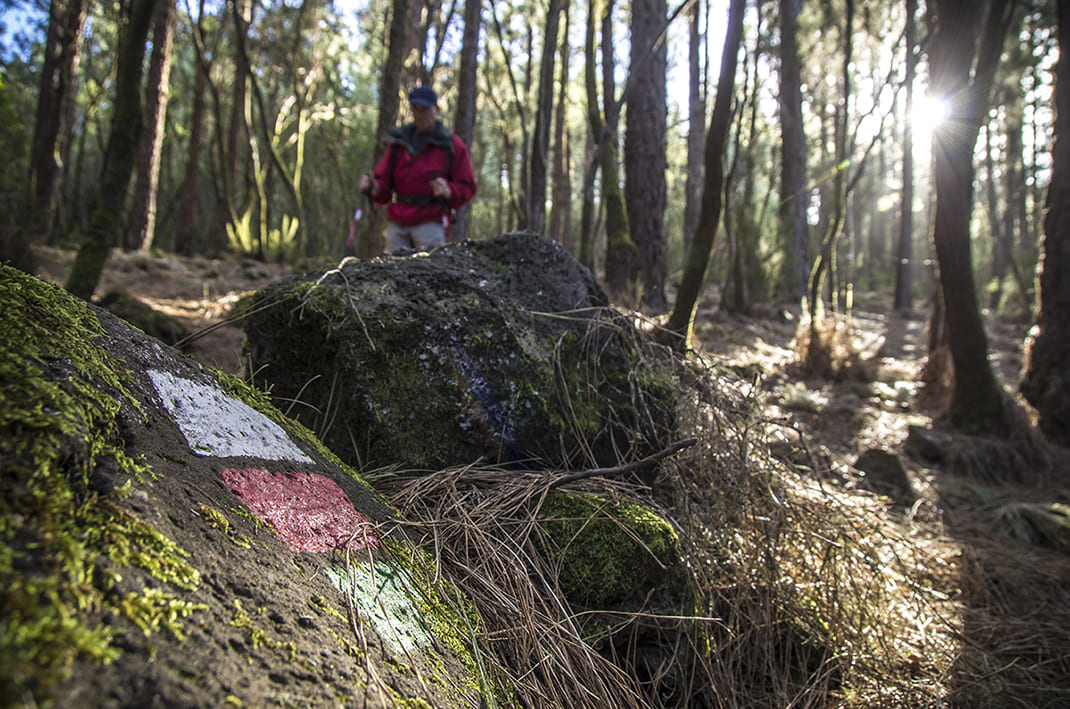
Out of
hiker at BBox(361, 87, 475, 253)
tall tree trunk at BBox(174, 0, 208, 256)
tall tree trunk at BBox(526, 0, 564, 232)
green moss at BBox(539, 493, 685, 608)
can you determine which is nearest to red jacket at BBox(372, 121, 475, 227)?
hiker at BBox(361, 87, 475, 253)

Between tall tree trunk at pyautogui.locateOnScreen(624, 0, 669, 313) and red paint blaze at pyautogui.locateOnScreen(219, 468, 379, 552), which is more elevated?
tall tree trunk at pyautogui.locateOnScreen(624, 0, 669, 313)

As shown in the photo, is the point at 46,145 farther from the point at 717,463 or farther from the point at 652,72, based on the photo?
the point at 717,463

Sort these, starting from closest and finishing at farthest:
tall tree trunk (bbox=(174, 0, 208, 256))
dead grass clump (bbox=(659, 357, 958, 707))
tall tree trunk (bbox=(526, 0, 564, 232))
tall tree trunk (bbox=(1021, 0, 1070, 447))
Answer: dead grass clump (bbox=(659, 357, 958, 707)) → tall tree trunk (bbox=(1021, 0, 1070, 447)) → tall tree trunk (bbox=(526, 0, 564, 232)) → tall tree trunk (bbox=(174, 0, 208, 256))

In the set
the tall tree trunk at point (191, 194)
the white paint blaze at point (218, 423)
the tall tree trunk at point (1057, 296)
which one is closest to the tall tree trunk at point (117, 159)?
the white paint blaze at point (218, 423)

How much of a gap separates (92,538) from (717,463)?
184 centimetres

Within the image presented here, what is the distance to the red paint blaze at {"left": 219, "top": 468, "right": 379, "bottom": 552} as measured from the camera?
104 cm

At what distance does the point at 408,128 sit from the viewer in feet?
14.5

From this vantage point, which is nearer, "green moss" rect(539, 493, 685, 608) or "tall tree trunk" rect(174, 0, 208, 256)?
"green moss" rect(539, 493, 685, 608)

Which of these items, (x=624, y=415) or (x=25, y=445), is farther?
(x=624, y=415)

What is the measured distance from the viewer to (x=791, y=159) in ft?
38.5

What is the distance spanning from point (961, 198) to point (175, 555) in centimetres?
644

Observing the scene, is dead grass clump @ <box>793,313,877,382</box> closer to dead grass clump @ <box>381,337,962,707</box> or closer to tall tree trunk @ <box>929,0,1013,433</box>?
tall tree trunk @ <box>929,0,1013,433</box>

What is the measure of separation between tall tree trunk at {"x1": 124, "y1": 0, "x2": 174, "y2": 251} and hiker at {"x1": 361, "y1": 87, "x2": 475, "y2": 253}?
7276mm

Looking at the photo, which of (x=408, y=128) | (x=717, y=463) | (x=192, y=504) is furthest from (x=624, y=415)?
(x=408, y=128)
